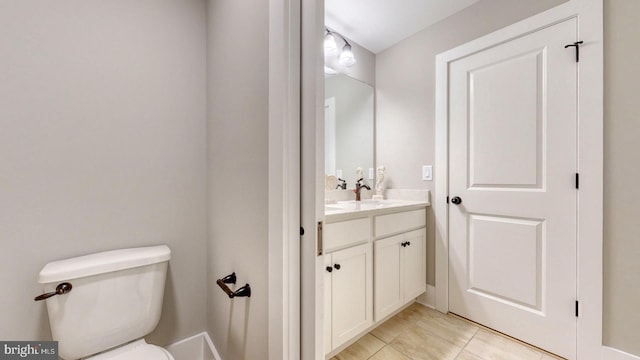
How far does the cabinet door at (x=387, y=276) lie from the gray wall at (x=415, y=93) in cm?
46

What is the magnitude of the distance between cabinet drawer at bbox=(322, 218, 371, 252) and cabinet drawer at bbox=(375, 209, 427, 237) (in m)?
0.12

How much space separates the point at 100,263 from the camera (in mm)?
997

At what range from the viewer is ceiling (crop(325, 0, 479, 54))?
5.78 ft

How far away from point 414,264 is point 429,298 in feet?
1.24

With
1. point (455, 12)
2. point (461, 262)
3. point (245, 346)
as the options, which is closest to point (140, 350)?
point (245, 346)

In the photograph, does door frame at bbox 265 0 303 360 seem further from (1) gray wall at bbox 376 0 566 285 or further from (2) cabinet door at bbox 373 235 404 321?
(1) gray wall at bbox 376 0 566 285

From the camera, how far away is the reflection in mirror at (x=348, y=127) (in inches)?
82.9

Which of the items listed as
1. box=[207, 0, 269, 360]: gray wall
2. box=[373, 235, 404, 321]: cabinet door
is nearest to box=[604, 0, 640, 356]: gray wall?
box=[373, 235, 404, 321]: cabinet door

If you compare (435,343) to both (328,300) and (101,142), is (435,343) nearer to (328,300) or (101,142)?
(328,300)

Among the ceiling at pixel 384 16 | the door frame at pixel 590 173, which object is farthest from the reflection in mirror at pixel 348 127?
the door frame at pixel 590 173

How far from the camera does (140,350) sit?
1001 millimetres

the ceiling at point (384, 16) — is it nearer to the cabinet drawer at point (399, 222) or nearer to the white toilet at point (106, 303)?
the cabinet drawer at point (399, 222)

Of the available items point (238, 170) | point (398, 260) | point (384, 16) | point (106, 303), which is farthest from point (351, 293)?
point (384, 16)

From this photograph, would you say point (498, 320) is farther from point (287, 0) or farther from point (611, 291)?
point (287, 0)
